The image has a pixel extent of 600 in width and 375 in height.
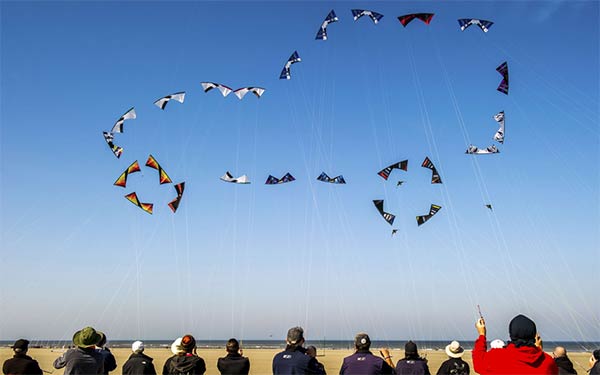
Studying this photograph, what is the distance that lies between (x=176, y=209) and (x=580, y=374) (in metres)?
17.7

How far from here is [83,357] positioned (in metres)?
6.32

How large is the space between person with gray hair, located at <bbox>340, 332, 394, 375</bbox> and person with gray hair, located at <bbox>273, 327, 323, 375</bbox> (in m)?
0.39

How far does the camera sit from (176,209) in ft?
59.9

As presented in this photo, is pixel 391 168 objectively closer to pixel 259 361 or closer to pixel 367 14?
pixel 367 14

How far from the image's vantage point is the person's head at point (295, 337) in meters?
6.21

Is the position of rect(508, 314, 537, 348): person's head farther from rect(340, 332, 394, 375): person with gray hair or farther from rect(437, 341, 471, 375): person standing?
rect(437, 341, 471, 375): person standing

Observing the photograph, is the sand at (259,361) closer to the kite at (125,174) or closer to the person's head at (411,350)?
the kite at (125,174)

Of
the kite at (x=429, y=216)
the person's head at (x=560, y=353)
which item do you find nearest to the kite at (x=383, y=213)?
the kite at (x=429, y=216)

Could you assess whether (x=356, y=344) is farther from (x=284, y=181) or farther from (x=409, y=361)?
(x=284, y=181)

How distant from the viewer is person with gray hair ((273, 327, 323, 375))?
610 cm

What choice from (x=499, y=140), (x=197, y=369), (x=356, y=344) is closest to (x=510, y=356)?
(x=356, y=344)

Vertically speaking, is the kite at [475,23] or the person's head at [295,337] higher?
the kite at [475,23]

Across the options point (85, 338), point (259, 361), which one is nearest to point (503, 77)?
point (85, 338)

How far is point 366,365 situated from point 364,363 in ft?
0.11
